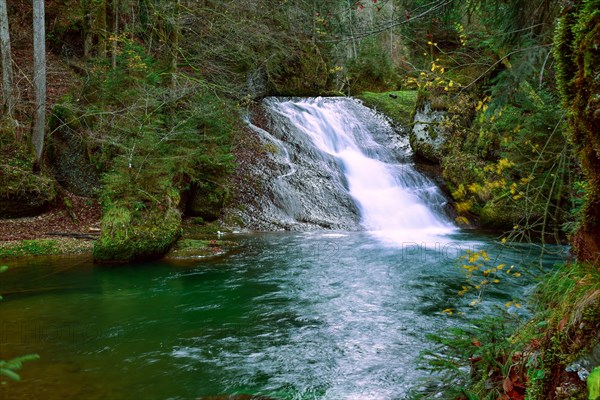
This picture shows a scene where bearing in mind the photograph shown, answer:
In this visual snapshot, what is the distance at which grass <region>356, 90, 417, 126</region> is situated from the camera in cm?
2215

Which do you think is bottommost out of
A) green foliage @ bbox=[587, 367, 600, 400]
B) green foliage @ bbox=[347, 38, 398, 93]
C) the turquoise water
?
the turquoise water

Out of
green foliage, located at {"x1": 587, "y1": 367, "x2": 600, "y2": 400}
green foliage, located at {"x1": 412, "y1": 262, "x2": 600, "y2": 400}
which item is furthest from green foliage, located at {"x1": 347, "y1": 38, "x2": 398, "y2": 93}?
green foliage, located at {"x1": 587, "y1": 367, "x2": 600, "y2": 400}

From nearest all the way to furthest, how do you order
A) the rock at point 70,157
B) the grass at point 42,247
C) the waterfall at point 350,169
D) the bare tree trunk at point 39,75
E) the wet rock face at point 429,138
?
1. the grass at point 42,247
2. the bare tree trunk at point 39,75
3. the rock at point 70,157
4. the waterfall at point 350,169
5. the wet rock face at point 429,138

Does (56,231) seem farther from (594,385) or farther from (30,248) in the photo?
(594,385)

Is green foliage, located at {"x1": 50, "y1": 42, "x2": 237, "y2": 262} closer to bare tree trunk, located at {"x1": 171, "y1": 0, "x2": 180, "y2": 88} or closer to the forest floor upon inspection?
bare tree trunk, located at {"x1": 171, "y1": 0, "x2": 180, "y2": 88}

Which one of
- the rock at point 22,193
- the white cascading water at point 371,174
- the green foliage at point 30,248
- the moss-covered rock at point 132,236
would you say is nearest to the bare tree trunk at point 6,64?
the rock at point 22,193

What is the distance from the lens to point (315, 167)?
55.7ft

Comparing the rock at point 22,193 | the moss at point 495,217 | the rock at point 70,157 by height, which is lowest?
the moss at point 495,217

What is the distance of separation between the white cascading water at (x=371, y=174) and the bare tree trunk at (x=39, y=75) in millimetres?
9774

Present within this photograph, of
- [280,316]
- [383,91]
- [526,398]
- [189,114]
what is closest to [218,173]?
[189,114]

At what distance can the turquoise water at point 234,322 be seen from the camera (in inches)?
172

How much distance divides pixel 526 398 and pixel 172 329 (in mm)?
4596

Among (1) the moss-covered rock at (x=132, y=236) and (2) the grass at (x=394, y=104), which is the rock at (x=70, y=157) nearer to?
(1) the moss-covered rock at (x=132, y=236)

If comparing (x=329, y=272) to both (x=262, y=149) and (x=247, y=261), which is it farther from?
(x=262, y=149)
